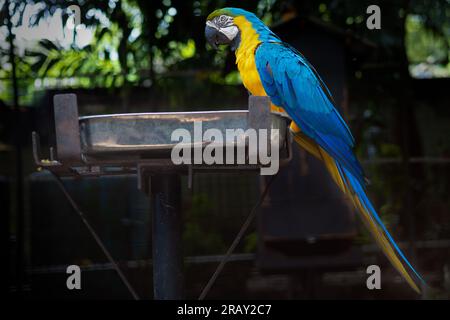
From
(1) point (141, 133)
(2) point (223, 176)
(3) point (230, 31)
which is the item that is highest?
(3) point (230, 31)

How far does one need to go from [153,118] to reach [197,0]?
1388 mm

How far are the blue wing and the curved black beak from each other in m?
0.10

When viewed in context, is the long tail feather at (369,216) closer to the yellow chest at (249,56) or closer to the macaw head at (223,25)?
the yellow chest at (249,56)

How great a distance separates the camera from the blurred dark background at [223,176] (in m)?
2.29

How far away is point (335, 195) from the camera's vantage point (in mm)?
2266

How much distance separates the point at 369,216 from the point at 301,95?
35 centimetres

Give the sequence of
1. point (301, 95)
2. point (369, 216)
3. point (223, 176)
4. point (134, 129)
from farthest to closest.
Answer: point (223, 176), point (301, 95), point (369, 216), point (134, 129)

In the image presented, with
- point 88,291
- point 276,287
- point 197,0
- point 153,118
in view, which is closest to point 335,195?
point 276,287

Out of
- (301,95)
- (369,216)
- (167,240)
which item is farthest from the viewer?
(301,95)

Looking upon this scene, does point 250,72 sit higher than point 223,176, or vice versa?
point 250,72

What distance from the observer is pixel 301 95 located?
163 centimetres

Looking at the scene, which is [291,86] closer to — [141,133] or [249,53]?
[249,53]

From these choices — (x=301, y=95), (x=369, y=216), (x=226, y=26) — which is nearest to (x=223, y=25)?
(x=226, y=26)
